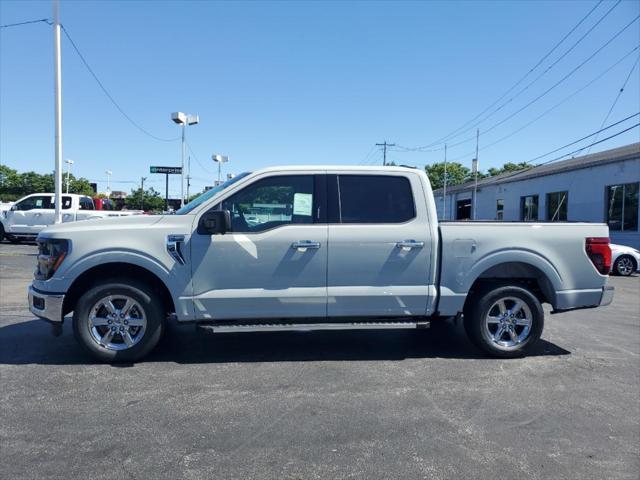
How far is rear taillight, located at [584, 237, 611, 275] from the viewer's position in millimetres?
5629

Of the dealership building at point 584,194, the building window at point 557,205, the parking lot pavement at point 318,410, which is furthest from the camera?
the building window at point 557,205

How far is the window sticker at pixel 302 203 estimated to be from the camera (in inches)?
211

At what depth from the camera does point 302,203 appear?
17.7ft

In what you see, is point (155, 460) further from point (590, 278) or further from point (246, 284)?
point (590, 278)

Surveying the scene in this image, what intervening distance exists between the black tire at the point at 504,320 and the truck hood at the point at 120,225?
3.22 metres

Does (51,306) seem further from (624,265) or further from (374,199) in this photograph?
(624,265)

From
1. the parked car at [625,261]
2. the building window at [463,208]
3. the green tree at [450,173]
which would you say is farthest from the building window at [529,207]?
the green tree at [450,173]

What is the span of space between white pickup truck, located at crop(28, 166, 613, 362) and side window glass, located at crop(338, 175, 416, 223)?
0.5 inches

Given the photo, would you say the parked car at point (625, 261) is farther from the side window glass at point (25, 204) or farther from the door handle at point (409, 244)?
the side window glass at point (25, 204)

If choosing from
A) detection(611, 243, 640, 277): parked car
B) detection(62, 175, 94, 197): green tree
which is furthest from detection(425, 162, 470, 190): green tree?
detection(611, 243, 640, 277): parked car

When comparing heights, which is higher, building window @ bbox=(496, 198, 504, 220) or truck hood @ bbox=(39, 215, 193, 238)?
building window @ bbox=(496, 198, 504, 220)

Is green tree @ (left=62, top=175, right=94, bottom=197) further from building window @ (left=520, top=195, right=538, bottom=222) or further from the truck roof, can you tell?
the truck roof

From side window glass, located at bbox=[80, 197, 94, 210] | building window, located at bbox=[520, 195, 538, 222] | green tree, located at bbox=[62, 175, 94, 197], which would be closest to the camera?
side window glass, located at bbox=[80, 197, 94, 210]

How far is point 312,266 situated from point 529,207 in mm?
29274
